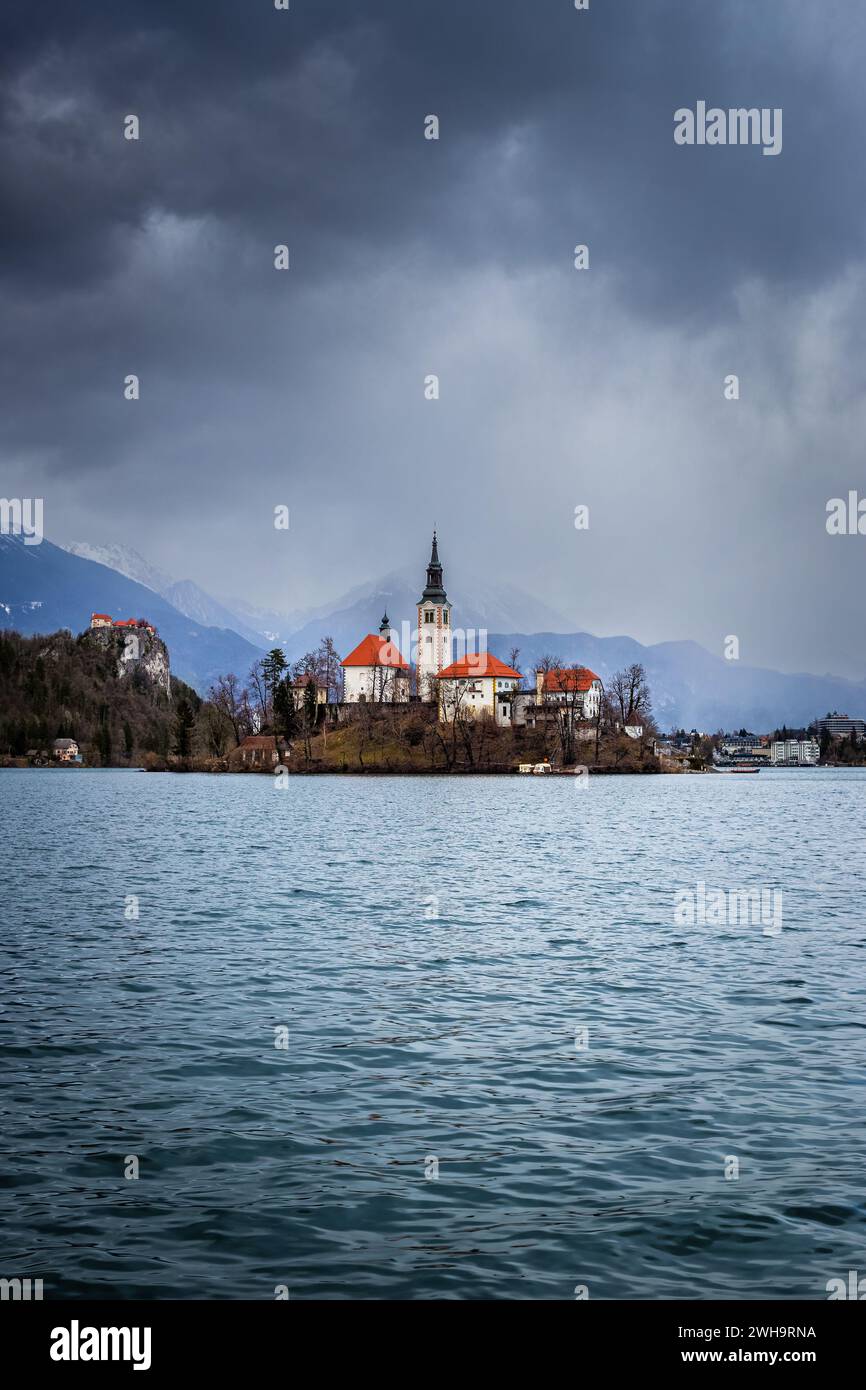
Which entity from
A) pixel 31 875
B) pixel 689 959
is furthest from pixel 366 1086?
pixel 31 875

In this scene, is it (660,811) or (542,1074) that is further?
(660,811)

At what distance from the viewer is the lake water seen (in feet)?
38.2

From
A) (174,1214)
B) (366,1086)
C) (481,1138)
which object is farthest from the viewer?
(366,1086)

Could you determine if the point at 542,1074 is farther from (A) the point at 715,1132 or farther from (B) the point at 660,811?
(B) the point at 660,811

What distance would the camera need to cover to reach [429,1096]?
16.9 meters

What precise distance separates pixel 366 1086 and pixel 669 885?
3026cm

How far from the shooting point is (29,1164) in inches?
554

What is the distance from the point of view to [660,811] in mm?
106188

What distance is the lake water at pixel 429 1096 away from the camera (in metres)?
11.6
